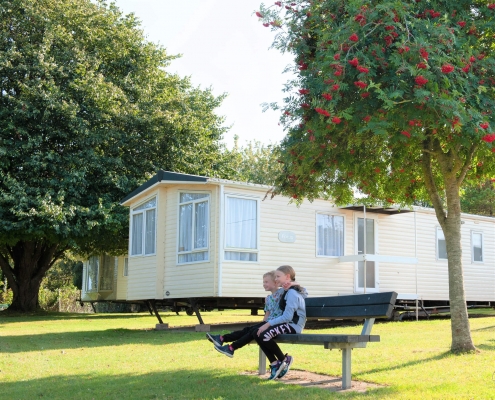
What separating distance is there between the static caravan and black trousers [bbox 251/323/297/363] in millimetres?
6421

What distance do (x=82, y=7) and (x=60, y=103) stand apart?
14.2 feet

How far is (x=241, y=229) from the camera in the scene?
15.0m

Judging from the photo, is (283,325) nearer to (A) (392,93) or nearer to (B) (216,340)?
(B) (216,340)

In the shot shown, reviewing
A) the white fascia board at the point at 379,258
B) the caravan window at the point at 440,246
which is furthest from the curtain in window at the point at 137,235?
the caravan window at the point at 440,246

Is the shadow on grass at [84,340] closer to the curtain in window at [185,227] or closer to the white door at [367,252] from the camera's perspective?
the curtain in window at [185,227]

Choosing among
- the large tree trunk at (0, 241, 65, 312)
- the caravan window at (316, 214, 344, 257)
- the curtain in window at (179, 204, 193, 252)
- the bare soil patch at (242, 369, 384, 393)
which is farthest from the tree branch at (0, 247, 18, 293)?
the bare soil patch at (242, 369, 384, 393)

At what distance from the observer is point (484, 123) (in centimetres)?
698

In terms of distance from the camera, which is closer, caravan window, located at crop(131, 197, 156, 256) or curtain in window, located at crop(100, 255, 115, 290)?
caravan window, located at crop(131, 197, 156, 256)

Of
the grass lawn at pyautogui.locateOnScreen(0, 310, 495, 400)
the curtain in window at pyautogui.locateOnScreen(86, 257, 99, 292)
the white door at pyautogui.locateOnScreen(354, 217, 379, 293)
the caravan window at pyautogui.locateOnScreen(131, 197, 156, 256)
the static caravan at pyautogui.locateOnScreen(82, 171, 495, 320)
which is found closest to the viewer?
the grass lawn at pyautogui.locateOnScreen(0, 310, 495, 400)

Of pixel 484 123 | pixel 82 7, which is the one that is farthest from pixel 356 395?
pixel 82 7

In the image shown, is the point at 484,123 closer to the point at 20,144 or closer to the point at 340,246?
the point at 340,246

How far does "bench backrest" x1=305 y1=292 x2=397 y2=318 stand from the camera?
641 centimetres

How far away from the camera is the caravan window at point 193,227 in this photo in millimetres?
14883

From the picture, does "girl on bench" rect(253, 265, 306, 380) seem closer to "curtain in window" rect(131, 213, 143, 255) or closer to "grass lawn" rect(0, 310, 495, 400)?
"grass lawn" rect(0, 310, 495, 400)
